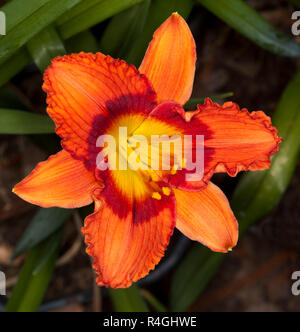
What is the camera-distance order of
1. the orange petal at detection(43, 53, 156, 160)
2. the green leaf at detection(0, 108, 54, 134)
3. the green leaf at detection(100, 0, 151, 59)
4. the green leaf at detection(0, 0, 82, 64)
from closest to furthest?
the orange petal at detection(43, 53, 156, 160) → the green leaf at detection(0, 0, 82, 64) → the green leaf at detection(0, 108, 54, 134) → the green leaf at detection(100, 0, 151, 59)

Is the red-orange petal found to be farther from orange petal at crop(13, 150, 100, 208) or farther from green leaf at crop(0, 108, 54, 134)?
green leaf at crop(0, 108, 54, 134)

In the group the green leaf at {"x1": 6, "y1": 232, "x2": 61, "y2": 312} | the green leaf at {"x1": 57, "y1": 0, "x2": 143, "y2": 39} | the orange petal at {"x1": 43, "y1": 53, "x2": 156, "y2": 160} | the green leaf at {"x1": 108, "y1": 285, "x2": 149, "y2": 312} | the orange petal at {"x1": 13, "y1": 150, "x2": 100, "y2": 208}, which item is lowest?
the green leaf at {"x1": 108, "y1": 285, "x2": 149, "y2": 312}

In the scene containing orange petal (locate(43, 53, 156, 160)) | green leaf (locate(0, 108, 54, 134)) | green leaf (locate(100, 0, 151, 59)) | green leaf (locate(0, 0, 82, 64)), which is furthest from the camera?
green leaf (locate(100, 0, 151, 59))

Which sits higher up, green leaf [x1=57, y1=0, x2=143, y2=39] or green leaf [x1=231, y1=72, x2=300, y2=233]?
green leaf [x1=57, y1=0, x2=143, y2=39]

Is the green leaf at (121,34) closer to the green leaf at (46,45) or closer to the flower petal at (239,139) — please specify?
the green leaf at (46,45)

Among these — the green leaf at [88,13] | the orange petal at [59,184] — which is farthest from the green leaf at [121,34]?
the orange petal at [59,184]

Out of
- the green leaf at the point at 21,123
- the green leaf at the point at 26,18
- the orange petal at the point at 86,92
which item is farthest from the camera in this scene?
the green leaf at the point at 21,123

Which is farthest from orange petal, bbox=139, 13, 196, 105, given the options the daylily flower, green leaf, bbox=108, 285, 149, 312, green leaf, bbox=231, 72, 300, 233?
green leaf, bbox=108, 285, 149, 312
